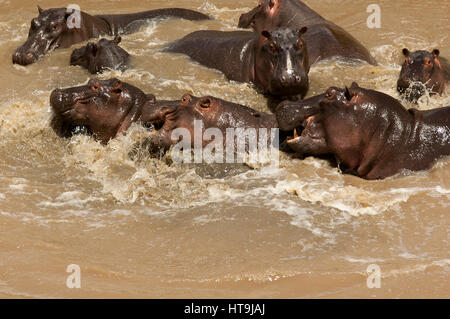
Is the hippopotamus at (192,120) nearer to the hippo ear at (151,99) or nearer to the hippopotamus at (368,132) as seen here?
the hippo ear at (151,99)

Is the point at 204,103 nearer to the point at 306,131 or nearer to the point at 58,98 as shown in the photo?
the point at 306,131

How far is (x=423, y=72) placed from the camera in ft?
28.6

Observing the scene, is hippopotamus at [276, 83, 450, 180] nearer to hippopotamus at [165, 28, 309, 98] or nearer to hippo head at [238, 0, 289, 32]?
hippopotamus at [165, 28, 309, 98]

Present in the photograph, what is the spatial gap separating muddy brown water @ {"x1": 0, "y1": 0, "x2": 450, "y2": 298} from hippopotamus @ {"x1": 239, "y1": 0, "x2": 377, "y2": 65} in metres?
0.90

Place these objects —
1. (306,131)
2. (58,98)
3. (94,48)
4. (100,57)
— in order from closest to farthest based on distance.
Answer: (306,131) < (58,98) < (100,57) < (94,48)

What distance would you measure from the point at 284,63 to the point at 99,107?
1994 millimetres

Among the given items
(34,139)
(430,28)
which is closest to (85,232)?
(34,139)

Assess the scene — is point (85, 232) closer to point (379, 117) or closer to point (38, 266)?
point (38, 266)

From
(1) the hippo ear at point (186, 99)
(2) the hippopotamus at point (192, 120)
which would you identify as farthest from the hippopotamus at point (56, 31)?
(1) the hippo ear at point (186, 99)

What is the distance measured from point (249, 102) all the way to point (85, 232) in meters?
3.27

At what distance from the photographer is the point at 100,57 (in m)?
9.20

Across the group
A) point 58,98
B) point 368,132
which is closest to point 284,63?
point 368,132

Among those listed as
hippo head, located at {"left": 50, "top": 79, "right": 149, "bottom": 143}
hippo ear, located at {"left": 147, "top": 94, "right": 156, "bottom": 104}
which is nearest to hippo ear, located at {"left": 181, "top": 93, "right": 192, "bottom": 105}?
hippo ear, located at {"left": 147, "top": 94, "right": 156, "bottom": 104}

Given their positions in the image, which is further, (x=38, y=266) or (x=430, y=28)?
(x=430, y=28)
